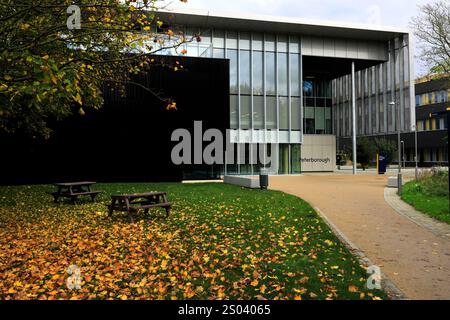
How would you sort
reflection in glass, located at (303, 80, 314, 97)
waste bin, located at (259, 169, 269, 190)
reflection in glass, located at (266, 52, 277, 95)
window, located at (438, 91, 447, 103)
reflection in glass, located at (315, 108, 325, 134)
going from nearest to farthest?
waste bin, located at (259, 169, 269, 190) < reflection in glass, located at (266, 52, 277, 95) < reflection in glass, located at (315, 108, 325, 134) < reflection in glass, located at (303, 80, 314, 97) < window, located at (438, 91, 447, 103)

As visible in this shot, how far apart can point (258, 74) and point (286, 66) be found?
3.03 meters

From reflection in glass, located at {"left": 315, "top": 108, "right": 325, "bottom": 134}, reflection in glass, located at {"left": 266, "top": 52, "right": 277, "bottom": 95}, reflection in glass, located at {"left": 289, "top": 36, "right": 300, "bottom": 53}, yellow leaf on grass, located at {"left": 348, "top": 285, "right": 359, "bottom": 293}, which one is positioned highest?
reflection in glass, located at {"left": 289, "top": 36, "right": 300, "bottom": 53}

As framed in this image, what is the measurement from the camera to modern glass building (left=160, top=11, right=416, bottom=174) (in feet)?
109

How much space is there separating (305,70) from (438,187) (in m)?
28.5

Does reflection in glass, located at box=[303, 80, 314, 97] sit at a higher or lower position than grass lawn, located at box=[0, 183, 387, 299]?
higher

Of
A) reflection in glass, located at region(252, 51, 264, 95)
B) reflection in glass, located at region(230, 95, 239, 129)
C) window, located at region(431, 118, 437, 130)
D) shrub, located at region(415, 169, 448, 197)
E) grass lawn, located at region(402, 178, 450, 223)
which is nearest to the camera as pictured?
grass lawn, located at region(402, 178, 450, 223)

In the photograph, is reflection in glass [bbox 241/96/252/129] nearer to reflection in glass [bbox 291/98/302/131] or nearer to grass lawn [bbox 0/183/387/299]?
reflection in glass [bbox 291/98/302/131]

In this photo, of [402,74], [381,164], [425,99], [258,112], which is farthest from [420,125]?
[258,112]

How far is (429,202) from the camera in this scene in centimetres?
1255

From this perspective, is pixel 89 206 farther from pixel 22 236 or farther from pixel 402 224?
pixel 402 224

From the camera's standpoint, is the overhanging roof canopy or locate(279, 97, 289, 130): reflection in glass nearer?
the overhanging roof canopy

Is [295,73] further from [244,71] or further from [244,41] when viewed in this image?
[244,41]

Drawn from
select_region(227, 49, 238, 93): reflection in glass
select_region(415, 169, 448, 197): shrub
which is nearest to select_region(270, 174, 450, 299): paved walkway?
select_region(415, 169, 448, 197): shrub

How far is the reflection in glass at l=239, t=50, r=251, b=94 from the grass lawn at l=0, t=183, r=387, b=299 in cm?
2442
